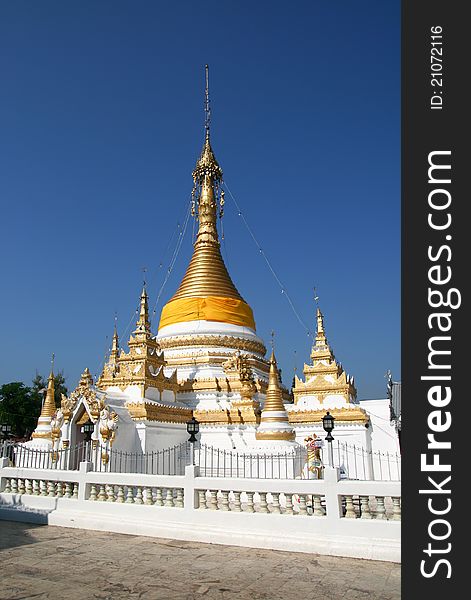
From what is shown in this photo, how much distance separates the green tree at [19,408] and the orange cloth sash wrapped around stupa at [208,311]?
2083 cm

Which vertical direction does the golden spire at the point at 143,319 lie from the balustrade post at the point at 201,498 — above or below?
above

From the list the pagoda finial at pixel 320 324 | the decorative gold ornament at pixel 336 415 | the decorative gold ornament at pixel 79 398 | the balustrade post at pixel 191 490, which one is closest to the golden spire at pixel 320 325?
the pagoda finial at pixel 320 324

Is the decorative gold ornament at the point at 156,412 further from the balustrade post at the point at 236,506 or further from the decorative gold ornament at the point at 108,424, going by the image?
the balustrade post at the point at 236,506

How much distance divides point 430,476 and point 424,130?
4007 millimetres

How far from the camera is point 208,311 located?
93.5 feet

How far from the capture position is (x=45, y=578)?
718 cm

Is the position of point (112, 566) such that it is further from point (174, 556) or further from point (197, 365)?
point (197, 365)

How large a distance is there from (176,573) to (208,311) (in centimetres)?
2129

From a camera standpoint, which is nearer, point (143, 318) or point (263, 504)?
point (263, 504)

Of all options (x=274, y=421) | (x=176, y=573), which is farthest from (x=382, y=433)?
(x=176, y=573)

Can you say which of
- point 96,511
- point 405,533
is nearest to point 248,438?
point 96,511

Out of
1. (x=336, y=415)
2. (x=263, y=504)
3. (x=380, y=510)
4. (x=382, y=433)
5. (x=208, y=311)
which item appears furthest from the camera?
(x=208, y=311)

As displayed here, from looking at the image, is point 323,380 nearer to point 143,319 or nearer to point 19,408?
point 143,319

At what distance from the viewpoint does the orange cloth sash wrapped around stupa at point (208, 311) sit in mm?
28391
